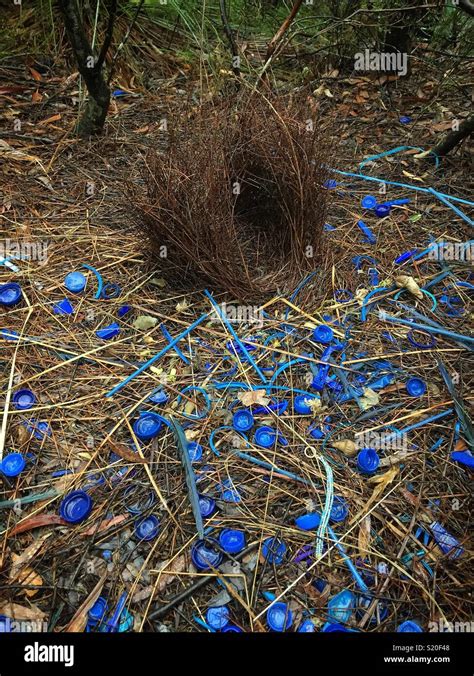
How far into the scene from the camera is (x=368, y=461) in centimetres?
159

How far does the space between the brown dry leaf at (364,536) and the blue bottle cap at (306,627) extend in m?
0.23

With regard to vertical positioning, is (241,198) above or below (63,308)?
above

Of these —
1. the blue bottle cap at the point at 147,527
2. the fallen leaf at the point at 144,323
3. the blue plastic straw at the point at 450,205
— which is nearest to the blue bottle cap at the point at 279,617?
the blue bottle cap at the point at 147,527

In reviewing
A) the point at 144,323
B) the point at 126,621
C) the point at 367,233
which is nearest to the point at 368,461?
the point at 126,621

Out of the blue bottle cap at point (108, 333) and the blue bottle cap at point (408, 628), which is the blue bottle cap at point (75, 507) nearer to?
the blue bottle cap at point (108, 333)

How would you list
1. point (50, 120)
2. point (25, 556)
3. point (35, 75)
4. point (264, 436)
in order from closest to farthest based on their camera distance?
point (25, 556), point (264, 436), point (50, 120), point (35, 75)

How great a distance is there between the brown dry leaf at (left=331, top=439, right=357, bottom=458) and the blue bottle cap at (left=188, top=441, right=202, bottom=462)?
0.44 m

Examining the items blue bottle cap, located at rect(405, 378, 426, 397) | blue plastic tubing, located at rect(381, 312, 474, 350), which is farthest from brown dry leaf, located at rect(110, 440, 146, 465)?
blue plastic tubing, located at rect(381, 312, 474, 350)

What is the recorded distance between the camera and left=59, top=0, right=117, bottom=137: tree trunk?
7.99 feet

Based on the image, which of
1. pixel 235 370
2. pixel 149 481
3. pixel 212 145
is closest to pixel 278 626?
pixel 149 481

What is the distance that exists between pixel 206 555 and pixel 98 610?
315mm

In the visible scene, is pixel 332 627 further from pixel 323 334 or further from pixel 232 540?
pixel 323 334
